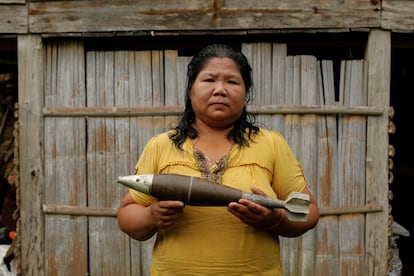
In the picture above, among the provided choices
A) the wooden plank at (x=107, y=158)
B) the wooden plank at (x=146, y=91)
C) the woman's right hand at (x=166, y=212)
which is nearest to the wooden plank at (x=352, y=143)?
the wooden plank at (x=146, y=91)

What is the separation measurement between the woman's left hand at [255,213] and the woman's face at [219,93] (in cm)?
32

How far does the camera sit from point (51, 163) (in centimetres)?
477

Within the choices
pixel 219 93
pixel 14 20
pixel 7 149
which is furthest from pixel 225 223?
pixel 7 149

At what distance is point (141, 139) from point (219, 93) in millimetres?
2544

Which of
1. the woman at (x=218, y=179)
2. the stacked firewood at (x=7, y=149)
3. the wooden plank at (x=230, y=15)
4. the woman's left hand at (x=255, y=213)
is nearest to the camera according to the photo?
the woman's left hand at (x=255, y=213)

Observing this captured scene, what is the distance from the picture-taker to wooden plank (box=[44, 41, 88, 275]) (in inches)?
187

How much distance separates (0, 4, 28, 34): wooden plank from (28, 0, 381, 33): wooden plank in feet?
1.43

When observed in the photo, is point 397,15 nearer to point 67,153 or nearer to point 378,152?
point 378,152

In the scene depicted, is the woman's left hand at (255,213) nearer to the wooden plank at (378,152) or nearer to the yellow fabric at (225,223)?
the yellow fabric at (225,223)

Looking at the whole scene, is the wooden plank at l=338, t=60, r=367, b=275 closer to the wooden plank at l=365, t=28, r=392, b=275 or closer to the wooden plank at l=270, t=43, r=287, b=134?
the wooden plank at l=365, t=28, r=392, b=275

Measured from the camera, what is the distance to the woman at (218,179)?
2.15 m

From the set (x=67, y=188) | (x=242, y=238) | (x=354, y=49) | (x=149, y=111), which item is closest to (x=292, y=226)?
(x=242, y=238)

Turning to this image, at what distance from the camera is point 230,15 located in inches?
180

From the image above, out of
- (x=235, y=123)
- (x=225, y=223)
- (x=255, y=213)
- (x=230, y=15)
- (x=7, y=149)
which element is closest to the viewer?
(x=255, y=213)
